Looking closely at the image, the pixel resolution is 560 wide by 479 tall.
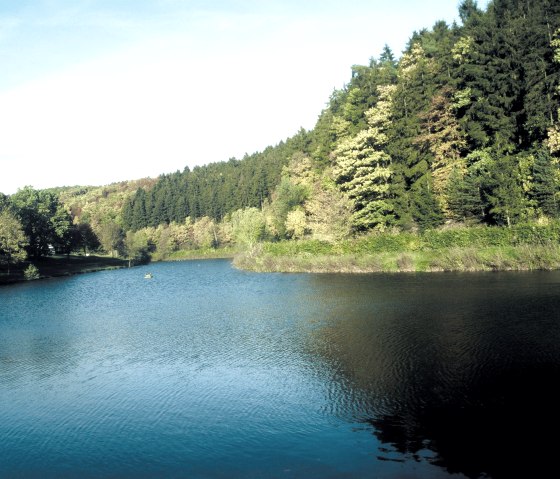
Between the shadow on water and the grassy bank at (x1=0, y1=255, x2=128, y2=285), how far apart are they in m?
61.2

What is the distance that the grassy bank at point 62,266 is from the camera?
7466 centimetres

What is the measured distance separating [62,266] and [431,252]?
70.5 m

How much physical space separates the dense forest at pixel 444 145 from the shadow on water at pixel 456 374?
14.6m

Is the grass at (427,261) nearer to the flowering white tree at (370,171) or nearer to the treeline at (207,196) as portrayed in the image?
the flowering white tree at (370,171)

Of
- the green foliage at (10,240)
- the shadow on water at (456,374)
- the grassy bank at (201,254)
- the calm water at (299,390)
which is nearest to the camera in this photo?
the shadow on water at (456,374)

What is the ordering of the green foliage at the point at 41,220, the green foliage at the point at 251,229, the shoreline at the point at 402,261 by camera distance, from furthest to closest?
the green foliage at the point at 41,220
the green foliage at the point at 251,229
the shoreline at the point at 402,261

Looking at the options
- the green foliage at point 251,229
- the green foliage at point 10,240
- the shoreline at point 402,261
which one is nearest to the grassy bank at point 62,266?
the shoreline at point 402,261

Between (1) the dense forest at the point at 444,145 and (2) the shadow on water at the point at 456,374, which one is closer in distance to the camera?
(2) the shadow on water at the point at 456,374

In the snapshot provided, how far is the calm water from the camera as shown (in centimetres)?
1234

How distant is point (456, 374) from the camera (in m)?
17.5

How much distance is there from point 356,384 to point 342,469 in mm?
5907

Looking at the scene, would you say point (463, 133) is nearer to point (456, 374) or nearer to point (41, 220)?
point (456, 374)

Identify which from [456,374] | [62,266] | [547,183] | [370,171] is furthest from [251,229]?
[456,374]

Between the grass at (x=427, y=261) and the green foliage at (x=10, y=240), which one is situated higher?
the green foliage at (x=10, y=240)
